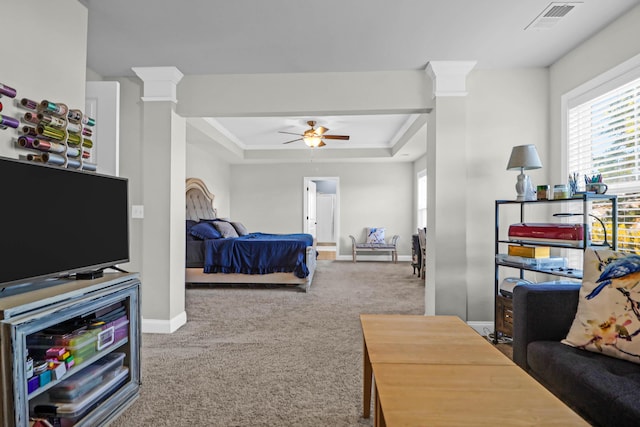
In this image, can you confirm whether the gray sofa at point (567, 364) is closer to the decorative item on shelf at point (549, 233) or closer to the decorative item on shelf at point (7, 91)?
the decorative item on shelf at point (549, 233)

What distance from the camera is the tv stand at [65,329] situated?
51.9 inches

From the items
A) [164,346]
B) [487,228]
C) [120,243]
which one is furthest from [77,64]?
[487,228]

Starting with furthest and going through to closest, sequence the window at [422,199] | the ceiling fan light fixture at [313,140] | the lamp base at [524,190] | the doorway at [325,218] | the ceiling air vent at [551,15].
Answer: the doorway at [325,218]
the window at [422,199]
the ceiling fan light fixture at [313,140]
the lamp base at [524,190]
the ceiling air vent at [551,15]

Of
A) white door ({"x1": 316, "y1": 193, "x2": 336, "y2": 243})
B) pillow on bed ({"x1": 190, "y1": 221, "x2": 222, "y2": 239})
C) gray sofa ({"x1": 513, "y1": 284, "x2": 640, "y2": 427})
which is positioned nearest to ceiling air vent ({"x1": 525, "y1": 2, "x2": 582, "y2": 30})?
gray sofa ({"x1": 513, "y1": 284, "x2": 640, "y2": 427})

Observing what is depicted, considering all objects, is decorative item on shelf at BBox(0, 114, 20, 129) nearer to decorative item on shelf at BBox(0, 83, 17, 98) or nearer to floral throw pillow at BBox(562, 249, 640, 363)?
decorative item on shelf at BBox(0, 83, 17, 98)

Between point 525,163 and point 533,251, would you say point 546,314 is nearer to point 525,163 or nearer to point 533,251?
point 533,251

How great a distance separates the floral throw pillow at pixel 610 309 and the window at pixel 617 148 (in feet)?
3.25

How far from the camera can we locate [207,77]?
3479mm

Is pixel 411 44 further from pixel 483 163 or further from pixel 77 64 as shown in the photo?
pixel 77 64

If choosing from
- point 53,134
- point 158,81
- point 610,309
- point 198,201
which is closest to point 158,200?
point 158,81

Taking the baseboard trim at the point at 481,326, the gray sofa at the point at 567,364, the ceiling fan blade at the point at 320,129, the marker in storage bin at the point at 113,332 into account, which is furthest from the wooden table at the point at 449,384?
the ceiling fan blade at the point at 320,129

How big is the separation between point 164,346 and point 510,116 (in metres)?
3.69

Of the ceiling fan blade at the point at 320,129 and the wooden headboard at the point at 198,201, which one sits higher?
the ceiling fan blade at the point at 320,129

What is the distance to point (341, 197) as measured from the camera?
8.63 m
